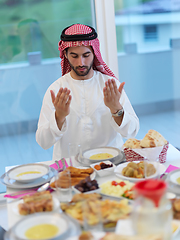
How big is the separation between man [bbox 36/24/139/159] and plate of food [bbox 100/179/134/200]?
0.69 m

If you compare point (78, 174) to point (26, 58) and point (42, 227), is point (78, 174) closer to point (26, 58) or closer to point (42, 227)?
point (42, 227)

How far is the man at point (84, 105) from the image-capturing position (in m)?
2.13

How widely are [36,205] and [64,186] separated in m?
0.15

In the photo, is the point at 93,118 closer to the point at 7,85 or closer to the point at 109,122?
the point at 109,122

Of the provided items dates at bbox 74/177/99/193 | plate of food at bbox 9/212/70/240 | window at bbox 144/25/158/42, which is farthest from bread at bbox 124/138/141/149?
A: window at bbox 144/25/158/42

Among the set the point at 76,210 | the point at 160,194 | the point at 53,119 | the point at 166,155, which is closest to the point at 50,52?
the point at 53,119

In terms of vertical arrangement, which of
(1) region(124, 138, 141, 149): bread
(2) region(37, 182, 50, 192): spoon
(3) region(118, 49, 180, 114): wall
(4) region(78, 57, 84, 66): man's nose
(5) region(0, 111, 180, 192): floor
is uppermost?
(4) region(78, 57, 84, 66): man's nose

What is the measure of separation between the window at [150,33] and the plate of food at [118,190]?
7.18 feet

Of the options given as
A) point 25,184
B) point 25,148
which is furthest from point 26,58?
point 25,184

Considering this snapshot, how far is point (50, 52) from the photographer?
309cm

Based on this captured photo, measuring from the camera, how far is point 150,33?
325 centimetres

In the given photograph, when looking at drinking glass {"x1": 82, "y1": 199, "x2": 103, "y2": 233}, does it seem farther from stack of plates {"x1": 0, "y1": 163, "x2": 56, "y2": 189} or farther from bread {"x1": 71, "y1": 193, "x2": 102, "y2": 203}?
stack of plates {"x1": 0, "y1": 163, "x2": 56, "y2": 189}

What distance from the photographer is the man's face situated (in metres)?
2.21

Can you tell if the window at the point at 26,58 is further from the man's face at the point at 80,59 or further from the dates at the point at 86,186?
the dates at the point at 86,186
